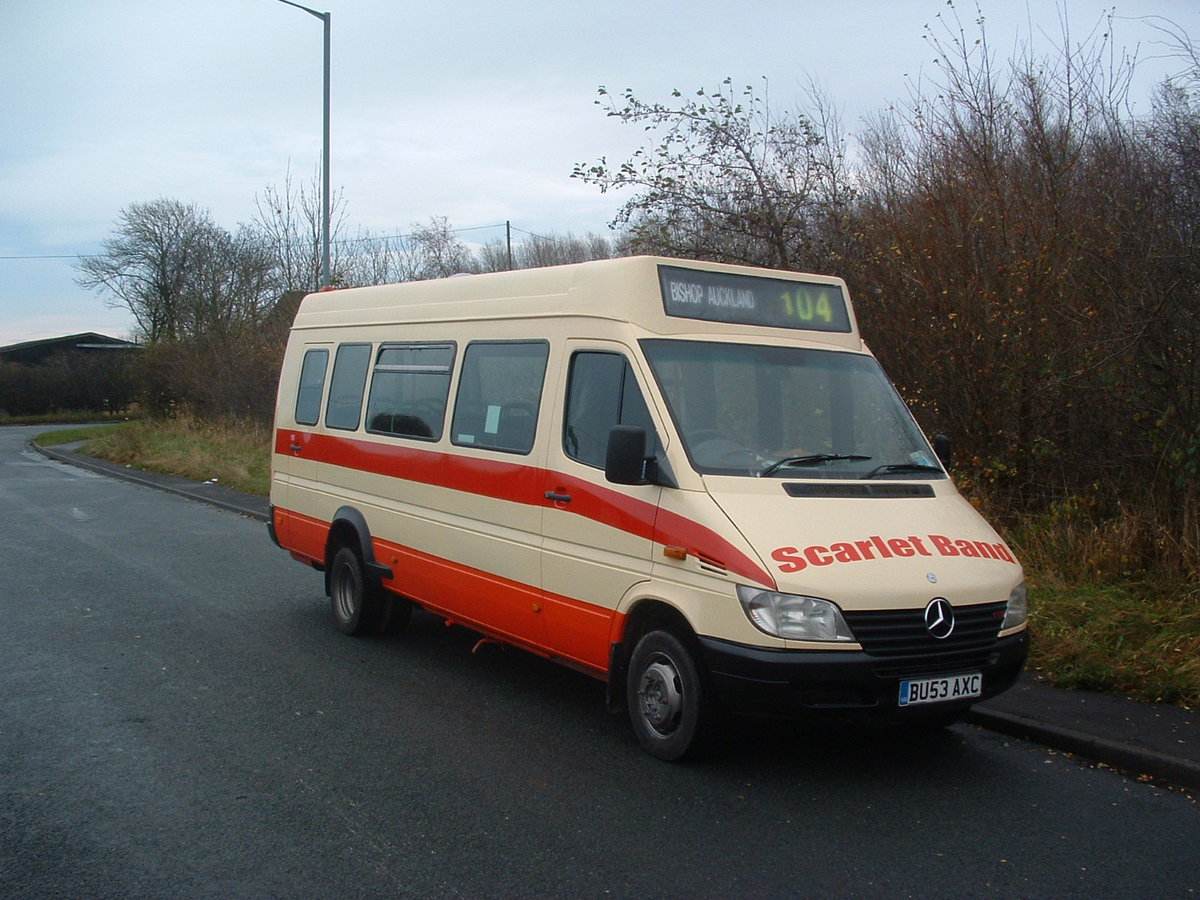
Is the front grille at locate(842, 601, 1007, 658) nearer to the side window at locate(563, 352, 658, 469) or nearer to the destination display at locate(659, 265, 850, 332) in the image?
the side window at locate(563, 352, 658, 469)

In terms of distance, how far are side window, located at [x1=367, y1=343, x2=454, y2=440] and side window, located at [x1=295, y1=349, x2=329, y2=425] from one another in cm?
98

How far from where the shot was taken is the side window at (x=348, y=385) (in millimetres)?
8539

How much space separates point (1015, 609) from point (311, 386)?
6040 millimetres

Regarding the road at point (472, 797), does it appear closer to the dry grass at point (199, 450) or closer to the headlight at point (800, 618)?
the headlight at point (800, 618)

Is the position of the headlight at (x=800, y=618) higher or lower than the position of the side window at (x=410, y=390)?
lower

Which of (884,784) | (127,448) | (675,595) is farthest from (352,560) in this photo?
(127,448)

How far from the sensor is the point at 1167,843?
4629mm

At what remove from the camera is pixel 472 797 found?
16.7 ft

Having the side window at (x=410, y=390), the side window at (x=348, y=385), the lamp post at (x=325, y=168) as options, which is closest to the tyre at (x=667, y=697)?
the side window at (x=410, y=390)

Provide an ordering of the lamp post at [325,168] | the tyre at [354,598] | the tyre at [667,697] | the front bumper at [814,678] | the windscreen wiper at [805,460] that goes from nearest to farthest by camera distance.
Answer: the front bumper at [814,678] → the tyre at [667,697] → the windscreen wiper at [805,460] → the tyre at [354,598] → the lamp post at [325,168]

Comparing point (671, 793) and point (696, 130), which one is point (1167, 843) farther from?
point (696, 130)

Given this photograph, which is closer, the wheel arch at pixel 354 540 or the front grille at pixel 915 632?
the front grille at pixel 915 632

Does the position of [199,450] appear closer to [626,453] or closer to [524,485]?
[524,485]

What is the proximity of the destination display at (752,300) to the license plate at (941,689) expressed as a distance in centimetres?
228
